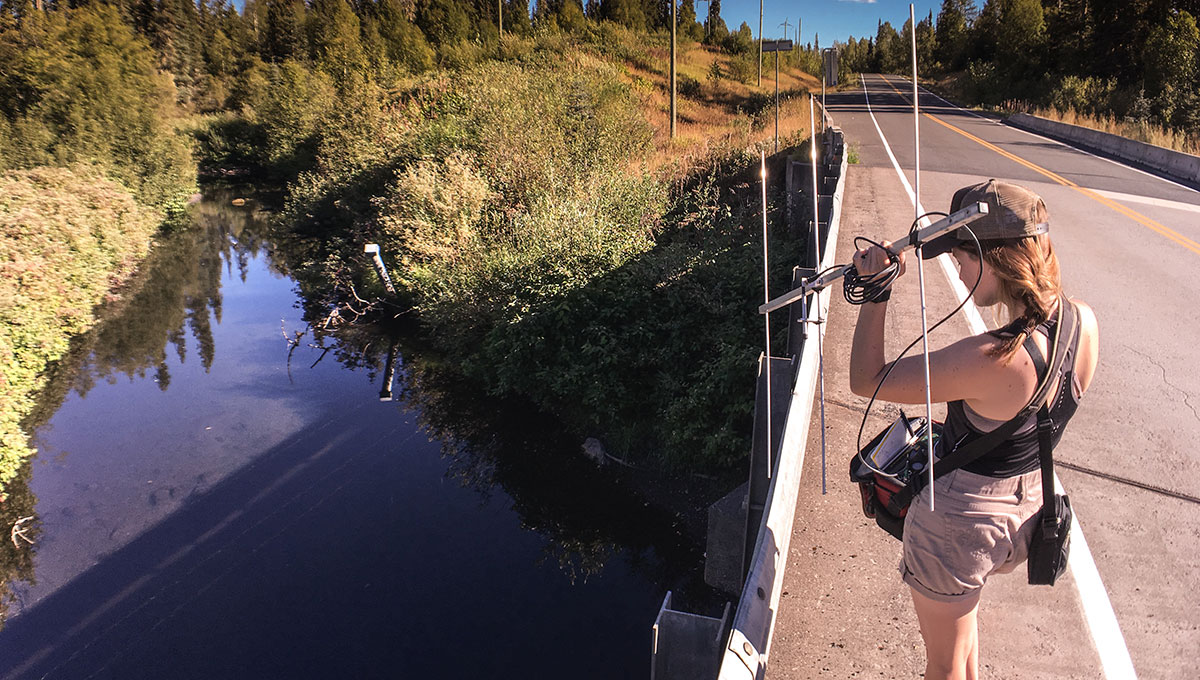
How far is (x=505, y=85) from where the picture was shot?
73.2 ft

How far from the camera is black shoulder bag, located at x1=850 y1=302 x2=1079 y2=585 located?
6.74 feet

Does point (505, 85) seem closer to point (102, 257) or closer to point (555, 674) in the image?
point (102, 257)

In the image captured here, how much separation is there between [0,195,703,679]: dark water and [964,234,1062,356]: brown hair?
7192 millimetres

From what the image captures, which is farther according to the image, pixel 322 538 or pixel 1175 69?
pixel 1175 69

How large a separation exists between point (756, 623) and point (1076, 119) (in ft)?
92.3

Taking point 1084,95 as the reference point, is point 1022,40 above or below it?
above

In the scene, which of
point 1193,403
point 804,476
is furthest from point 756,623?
point 1193,403

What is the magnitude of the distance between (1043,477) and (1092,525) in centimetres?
255

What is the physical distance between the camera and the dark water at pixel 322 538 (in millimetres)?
8227

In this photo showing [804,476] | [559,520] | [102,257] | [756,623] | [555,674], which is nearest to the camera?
[756,623]

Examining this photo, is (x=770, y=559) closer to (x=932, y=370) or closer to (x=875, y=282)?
(x=932, y=370)

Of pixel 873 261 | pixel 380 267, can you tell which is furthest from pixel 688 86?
pixel 873 261

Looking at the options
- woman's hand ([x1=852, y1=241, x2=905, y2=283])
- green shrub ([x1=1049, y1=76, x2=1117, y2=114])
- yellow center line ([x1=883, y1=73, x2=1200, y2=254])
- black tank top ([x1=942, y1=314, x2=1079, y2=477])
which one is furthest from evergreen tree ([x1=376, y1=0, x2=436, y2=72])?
black tank top ([x1=942, y1=314, x2=1079, y2=477])

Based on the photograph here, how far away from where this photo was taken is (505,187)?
58.4 feet
